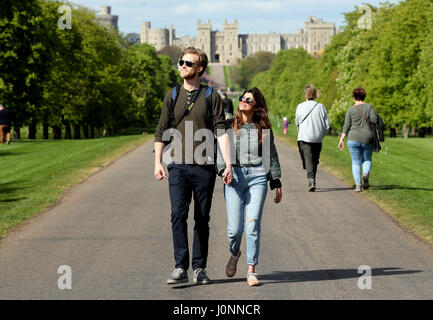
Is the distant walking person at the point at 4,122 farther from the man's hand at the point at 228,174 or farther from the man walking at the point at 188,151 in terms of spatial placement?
the man's hand at the point at 228,174

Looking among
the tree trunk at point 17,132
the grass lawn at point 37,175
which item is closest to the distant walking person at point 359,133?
the grass lawn at point 37,175

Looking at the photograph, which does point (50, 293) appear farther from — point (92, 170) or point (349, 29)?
point (349, 29)

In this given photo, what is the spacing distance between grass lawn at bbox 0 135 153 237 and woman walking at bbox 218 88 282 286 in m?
3.84

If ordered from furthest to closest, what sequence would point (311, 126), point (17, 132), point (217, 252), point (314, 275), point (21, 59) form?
point (17, 132) → point (21, 59) → point (311, 126) → point (217, 252) → point (314, 275)

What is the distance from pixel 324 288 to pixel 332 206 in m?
5.34

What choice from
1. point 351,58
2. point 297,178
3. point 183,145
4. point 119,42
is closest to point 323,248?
point 183,145

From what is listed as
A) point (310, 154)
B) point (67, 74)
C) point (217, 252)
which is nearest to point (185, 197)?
point (217, 252)

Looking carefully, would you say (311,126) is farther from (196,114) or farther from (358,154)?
(196,114)

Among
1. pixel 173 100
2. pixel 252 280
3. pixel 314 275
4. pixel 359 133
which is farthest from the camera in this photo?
pixel 359 133

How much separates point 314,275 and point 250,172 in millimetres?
1194

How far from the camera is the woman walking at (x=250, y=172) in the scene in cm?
663

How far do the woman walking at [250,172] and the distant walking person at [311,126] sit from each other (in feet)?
21.7

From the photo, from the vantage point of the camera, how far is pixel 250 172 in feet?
21.8

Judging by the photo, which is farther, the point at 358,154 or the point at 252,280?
the point at 358,154
